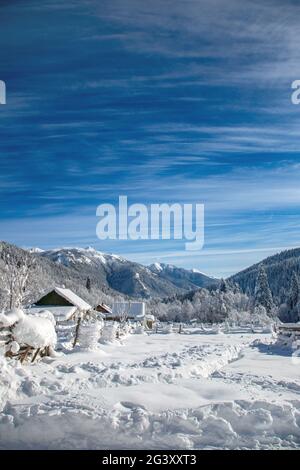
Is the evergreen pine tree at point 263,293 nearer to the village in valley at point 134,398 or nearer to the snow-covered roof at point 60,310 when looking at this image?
the snow-covered roof at point 60,310

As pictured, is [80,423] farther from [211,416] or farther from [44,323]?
[44,323]

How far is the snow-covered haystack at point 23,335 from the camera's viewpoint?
537 inches

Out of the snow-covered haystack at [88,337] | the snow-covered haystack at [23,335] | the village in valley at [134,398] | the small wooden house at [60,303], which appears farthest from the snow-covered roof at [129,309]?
the snow-covered haystack at [23,335]

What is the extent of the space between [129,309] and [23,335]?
54888mm

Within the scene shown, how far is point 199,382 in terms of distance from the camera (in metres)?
12.1

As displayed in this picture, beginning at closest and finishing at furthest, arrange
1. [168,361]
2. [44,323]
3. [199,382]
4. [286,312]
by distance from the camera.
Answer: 1. [199,382]
2. [44,323]
3. [168,361]
4. [286,312]

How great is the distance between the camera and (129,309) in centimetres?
6838

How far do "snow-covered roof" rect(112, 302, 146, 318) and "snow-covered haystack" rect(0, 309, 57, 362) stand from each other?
1947 inches

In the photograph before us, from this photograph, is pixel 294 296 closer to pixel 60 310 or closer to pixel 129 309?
pixel 129 309

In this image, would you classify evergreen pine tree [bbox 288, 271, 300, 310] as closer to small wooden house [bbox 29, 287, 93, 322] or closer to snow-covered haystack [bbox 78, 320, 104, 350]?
small wooden house [bbox 29, 287, 93, 322]

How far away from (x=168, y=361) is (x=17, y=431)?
8.59 meters

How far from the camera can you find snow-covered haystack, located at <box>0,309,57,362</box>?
13.6m

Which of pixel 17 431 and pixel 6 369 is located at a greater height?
pixel 6 369
